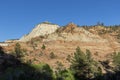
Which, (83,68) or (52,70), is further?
(83,68)

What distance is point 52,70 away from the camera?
128 metres

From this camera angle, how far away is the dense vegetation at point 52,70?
110625 millimetres

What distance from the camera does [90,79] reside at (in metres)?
127

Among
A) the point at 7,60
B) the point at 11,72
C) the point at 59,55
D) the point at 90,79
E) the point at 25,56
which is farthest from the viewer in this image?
the point at 59,55

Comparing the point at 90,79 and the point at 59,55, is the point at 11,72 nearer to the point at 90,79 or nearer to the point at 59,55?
the point at 90,79

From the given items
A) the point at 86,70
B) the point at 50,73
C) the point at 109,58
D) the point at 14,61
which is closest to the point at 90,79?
the point at 86,70

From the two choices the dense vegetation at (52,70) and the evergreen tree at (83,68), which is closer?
the dense vegetation at (52,70)

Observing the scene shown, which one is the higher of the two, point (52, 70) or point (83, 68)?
point (52, 70)

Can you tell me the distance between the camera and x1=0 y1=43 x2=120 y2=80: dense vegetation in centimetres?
11062

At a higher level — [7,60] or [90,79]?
[7,60]

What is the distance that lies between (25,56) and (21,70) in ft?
188

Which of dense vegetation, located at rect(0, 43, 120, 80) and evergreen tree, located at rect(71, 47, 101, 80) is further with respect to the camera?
evergreen tree, located at rect(71, 47, 101, 80)

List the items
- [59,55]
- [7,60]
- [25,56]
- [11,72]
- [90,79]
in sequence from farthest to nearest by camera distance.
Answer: [59,55]
[25,56]
[7,60]
[90,79]
[11,72]

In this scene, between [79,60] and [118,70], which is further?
[118,70]
